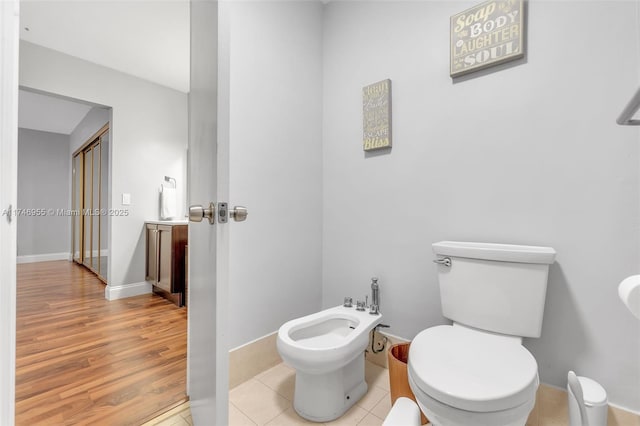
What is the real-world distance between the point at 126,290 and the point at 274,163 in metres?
2.42

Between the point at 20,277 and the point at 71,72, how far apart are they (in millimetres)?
2802

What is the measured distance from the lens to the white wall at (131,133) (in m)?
2.65

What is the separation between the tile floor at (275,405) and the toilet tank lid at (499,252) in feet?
2.59

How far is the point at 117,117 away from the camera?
292 cm

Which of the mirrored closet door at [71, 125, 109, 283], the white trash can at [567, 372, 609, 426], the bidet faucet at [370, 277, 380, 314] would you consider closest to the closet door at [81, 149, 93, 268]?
the mirrored closet door at [71, 125, 109, 283]

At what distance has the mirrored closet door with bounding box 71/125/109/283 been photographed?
3.39 m

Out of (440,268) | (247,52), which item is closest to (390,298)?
(440,268)

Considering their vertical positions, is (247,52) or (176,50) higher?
(176,50)

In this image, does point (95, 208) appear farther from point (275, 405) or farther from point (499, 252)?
point (499, 252)

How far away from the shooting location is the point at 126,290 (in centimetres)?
297

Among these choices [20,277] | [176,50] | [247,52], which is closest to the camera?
[247,52]

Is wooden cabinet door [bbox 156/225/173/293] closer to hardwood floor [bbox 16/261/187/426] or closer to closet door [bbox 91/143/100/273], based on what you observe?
hardwood floor [bbox 16/261/187/426]

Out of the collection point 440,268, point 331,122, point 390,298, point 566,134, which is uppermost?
point 331,122

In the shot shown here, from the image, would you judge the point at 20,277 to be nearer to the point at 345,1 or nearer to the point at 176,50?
the point at 176,50
